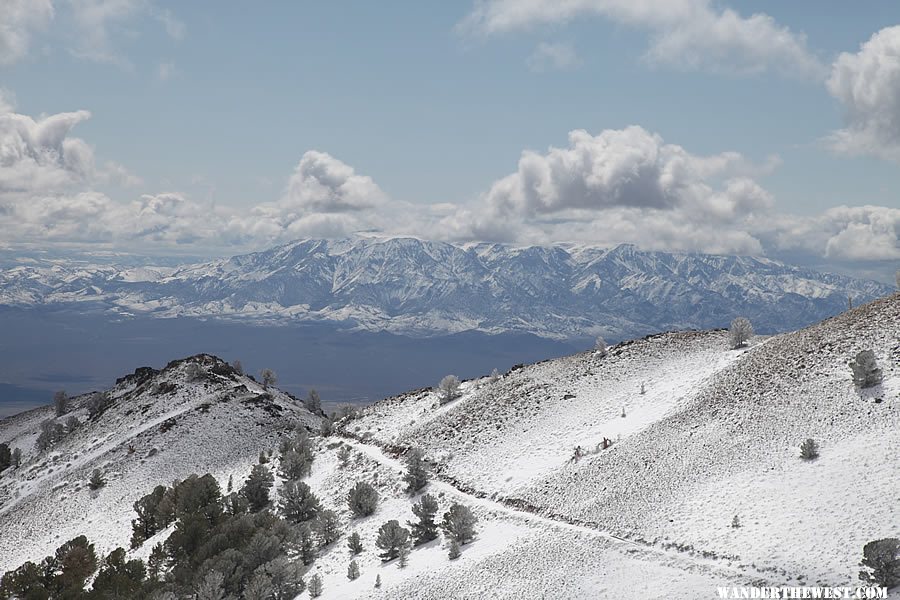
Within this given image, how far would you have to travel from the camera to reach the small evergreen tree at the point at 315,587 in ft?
103

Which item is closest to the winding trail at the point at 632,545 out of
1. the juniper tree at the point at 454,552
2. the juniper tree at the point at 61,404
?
the juniper tree at the point at 454,552

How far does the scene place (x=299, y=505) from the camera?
145 ft

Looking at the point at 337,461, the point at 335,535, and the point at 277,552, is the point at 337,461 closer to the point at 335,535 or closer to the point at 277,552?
the point at 335,535

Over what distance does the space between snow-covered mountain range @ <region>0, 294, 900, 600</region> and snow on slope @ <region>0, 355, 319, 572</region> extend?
387 mm

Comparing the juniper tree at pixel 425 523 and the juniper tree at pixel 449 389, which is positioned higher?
the juniper tree at pixel 449 389

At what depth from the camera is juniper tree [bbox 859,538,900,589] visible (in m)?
20.5

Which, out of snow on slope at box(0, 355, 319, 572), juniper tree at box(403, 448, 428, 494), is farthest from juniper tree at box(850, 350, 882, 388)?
snow on slope at box(0, 355, 319, 572)

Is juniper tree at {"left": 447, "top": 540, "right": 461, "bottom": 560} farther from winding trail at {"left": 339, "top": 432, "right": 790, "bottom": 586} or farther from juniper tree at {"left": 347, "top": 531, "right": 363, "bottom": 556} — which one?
juniper tree at {"left": 347, "top": 531, "right": 363, "bottom": 556}

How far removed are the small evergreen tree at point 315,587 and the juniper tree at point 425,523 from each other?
6075 mm

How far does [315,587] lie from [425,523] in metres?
7.44

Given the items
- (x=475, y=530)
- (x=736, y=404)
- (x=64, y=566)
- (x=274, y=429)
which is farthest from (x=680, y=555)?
(x=274, y=429)

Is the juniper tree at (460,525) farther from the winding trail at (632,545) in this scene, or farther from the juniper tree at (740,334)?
the juniper tree at (740,334)

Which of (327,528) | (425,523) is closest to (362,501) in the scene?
(327,528)

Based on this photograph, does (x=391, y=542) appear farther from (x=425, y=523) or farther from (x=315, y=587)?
(x=315, y=587)
